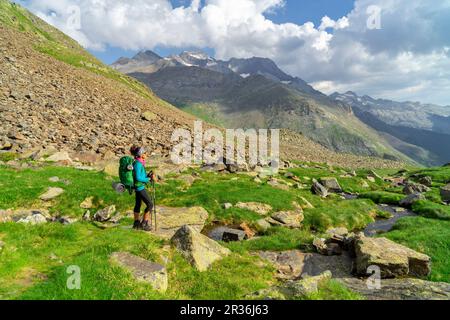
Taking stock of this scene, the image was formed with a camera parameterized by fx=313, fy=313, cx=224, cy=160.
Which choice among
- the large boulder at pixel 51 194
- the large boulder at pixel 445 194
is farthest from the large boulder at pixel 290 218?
the large boulder at pixel 445 194

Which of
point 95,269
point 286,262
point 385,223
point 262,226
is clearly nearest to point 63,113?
point 262,226

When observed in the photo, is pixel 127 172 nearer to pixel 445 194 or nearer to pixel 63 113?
pixel 63 113

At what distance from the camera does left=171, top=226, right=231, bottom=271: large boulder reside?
1267 centimetres

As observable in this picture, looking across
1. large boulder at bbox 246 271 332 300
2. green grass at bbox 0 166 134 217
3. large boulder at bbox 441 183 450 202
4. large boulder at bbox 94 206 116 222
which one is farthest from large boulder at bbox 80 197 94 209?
large boulder at bbox 441 183 450 202

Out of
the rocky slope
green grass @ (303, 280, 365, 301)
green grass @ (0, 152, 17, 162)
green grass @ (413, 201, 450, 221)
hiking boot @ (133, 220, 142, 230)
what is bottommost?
green grass @ (413, 201, 450, 221)

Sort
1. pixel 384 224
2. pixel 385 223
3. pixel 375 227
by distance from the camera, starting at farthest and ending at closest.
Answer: pixel 385 223 < pixel 384 224 < pixel 375 227

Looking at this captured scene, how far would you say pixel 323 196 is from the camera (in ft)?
127

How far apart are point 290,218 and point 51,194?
61.1 ft

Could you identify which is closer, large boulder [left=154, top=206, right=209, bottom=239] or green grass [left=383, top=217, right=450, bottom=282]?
green grass [left=383, top=217, right=450, bottom=282]

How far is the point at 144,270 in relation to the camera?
10367mm

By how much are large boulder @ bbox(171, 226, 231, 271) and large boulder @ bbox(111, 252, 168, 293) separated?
2090 mm

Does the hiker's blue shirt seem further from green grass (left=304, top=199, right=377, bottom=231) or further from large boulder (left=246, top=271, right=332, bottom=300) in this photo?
green grass (left=304, top=199, right=377, bottom=231)

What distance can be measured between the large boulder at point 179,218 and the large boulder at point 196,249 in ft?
18.9

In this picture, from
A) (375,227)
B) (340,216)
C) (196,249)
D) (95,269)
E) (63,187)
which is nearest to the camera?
(95,269)
